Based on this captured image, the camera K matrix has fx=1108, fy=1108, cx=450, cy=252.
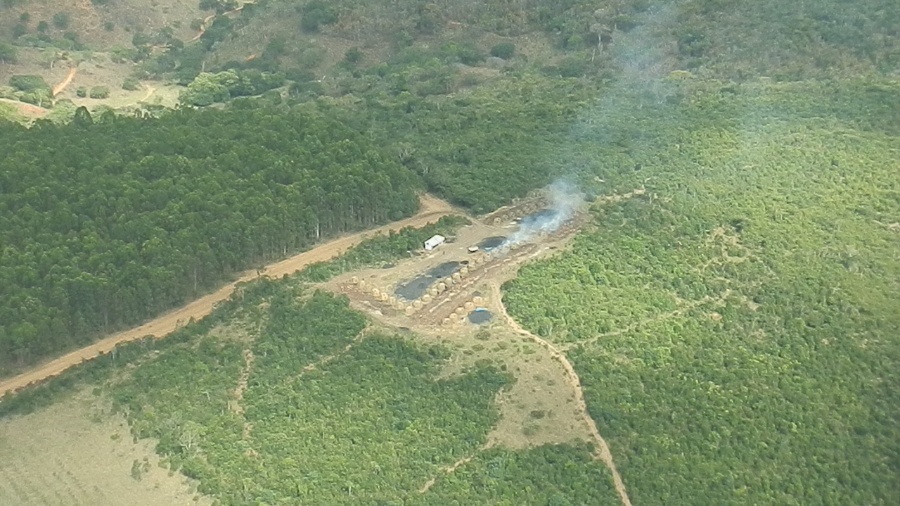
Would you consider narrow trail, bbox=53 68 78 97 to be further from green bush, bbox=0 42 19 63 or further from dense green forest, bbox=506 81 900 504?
dense green forest, bbox=506 81 900 504

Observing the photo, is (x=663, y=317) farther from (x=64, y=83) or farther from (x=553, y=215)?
(x=64, y=83)

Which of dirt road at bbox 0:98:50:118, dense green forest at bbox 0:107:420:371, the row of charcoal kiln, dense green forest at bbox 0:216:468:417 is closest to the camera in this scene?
dense green forest at bbox 0:216:468:417

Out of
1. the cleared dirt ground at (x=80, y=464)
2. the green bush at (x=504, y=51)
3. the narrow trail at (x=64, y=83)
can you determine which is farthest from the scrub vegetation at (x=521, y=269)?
the green bush at (x=504, y=51)

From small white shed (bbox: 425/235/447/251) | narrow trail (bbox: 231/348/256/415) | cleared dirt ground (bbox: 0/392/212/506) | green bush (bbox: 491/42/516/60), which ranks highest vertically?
cleared dirt ground (bbox: 0/392/212/506)

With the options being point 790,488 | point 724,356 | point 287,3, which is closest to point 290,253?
point 724,356

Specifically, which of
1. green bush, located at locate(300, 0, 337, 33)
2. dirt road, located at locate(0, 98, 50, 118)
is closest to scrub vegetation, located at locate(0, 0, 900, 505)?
dirt road, located at locate(0, 98, 50, 118)

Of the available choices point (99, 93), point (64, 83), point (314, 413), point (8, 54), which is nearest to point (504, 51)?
point (99, 93)
